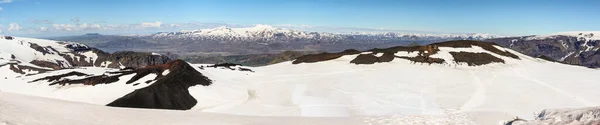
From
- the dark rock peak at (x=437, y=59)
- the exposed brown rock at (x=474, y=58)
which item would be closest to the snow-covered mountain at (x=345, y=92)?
the exposed brown rock at (x=474, y=58)

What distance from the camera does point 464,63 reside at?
222 ft

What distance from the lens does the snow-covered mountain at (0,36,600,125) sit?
2506 cm

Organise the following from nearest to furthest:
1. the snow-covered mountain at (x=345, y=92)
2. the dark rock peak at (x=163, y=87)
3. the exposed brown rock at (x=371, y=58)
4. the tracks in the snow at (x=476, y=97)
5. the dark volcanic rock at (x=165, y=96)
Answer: the snow-covered mountain at (x=345, y=92), the dark volcanic rock at (x=165, y=96), the dark rock peak at (x=163, y=87), the tracks in the snow at (x=476, y=97), the exposed brown rock at (x=371, y=58)

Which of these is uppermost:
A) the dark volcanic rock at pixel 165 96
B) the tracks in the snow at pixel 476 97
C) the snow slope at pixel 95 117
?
the snow slope at pixel 95 117

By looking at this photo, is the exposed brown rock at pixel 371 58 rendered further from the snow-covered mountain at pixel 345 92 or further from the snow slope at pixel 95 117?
the snow slope at pixel 95 117

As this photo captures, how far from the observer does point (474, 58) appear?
7038cm

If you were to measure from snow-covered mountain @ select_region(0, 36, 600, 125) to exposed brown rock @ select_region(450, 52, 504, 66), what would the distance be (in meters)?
0.18

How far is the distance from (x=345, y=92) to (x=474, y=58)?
35.1 meters

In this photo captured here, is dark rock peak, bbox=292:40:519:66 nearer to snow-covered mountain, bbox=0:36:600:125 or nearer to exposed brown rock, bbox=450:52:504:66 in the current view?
exposed brown rock, bbox=450:52:504:66

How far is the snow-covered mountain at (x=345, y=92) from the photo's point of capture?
987 inches

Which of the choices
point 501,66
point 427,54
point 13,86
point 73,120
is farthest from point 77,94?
point 501,66

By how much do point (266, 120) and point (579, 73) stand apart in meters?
56.5

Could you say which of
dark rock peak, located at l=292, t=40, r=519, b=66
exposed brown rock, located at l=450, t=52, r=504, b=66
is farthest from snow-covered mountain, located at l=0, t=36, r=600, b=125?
dark rock peak, located at l=292, t=40, r=519, b=66

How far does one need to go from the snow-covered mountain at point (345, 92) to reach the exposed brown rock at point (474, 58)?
0.58 feet
